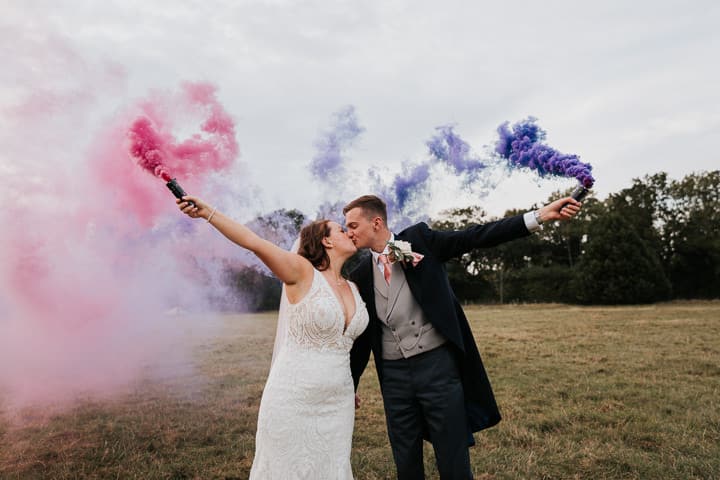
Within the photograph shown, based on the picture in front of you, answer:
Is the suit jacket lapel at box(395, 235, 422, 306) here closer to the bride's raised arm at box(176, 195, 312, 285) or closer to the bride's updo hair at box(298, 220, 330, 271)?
the bride's updo hair at box(298, 220, 330, 271)

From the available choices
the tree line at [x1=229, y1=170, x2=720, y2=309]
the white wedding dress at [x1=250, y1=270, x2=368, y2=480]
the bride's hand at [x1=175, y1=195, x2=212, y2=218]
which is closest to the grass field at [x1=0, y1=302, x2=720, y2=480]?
the white wedding dress at [x1=250, y1=270, x2=368, y2=480]

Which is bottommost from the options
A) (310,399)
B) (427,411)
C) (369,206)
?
(427,411)

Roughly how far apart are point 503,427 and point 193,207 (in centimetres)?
572

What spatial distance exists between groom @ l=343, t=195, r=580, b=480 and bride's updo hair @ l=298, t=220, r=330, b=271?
339mm

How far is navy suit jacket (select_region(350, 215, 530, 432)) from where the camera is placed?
4.27 meters

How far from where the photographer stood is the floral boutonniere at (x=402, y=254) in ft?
14.2

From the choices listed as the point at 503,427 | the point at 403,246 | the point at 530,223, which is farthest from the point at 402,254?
the point at 503,427

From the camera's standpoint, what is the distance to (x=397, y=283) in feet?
14.6

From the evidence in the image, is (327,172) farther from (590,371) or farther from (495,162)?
(590,371)

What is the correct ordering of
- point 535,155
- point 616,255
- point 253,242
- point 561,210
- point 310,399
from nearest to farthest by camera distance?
point 253,242 → point 310,399 → point 561,210 → point 535,155 → point 616,255

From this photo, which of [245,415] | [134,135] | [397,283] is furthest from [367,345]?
[245,415]

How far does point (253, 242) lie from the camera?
12.0 ft

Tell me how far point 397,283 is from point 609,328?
57.9 feet

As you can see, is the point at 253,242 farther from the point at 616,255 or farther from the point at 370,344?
the point at 616,255
